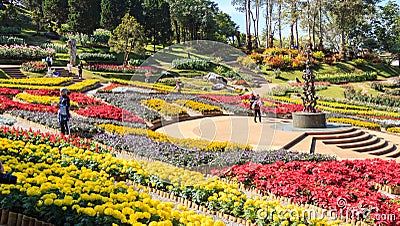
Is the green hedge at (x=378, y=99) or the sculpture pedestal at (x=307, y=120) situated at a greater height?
the sculpture pedestal at (x=307, y=120)

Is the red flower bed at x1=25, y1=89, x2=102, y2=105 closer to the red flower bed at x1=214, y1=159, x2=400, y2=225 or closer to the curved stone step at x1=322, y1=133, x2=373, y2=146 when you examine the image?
the curved stone step at x1=322, y1=133, x2=373, y2=146

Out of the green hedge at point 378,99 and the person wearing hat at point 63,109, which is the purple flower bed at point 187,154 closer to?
the person wearing hat at point 63,109

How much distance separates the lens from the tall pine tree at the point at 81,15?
142 ft

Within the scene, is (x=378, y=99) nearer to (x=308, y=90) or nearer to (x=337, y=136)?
(x=308, y=90)

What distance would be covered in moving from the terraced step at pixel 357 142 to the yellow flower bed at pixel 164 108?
7.12 m

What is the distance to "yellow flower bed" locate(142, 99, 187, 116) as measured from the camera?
57.8 feet

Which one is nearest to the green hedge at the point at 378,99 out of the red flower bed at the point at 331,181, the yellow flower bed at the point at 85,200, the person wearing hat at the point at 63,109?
the red flower bed at the point at 331,181

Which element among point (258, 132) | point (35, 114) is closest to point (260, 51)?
point (258, 132)

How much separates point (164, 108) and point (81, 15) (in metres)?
29.6

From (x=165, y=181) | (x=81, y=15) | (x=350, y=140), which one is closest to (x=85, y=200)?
(x=165, y=181)

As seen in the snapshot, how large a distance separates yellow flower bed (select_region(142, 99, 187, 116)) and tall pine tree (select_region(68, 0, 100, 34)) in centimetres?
2814

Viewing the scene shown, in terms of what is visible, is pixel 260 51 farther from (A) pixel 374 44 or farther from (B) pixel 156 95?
(B) pixel 156 95

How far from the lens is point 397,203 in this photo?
750 cm

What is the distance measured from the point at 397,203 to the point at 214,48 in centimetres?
466
